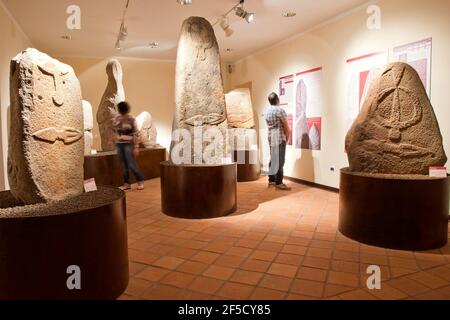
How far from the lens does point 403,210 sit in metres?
Result: 2.86

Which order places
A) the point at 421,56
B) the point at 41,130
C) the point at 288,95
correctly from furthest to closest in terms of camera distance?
the point at 288,95 → the point at 421,56 → the point at 41,130

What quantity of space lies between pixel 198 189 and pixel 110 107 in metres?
3.66

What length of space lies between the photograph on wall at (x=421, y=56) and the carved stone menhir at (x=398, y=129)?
3.62ft

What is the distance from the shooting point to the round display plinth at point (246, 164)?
658 centimetres

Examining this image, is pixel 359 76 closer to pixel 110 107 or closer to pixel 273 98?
pixel 273 98

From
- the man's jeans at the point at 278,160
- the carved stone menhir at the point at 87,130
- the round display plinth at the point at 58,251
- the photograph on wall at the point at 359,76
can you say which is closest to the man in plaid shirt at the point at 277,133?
the man's jeans at the point at 278,160

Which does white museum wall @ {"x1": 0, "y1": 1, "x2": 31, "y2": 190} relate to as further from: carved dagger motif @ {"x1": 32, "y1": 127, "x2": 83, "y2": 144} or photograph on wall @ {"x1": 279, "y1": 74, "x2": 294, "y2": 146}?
photograph on wall @ {"x1": 279, "y1": 74, "x2": 294, "y2": 146}

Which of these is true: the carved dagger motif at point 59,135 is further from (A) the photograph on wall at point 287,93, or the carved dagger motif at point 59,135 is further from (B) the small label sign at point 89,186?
(A) the photograph on wall at point 287,93

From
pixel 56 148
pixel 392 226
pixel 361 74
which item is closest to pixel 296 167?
pixel 361 74

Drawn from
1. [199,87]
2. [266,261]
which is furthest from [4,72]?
[266,261]

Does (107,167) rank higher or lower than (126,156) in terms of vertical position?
lower

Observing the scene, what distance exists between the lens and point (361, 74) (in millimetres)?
4996

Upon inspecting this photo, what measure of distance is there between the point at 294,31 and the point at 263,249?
15.6 feet

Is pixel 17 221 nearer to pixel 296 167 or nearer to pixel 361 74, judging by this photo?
pixel 361 74
